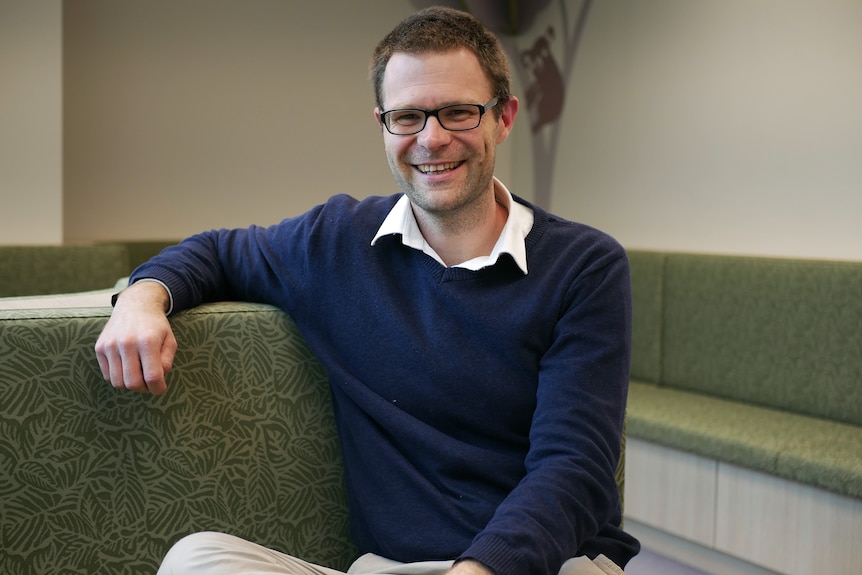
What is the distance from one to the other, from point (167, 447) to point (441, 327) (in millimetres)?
496

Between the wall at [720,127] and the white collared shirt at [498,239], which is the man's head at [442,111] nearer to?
the white collared shirt at [498,239]

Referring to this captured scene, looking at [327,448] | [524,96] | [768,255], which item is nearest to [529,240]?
[327,448]

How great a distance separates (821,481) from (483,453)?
4.52 ft

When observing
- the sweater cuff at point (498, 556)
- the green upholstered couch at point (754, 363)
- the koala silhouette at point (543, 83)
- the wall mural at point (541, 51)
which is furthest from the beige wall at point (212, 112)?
the sweater cuff at point (498, 556)

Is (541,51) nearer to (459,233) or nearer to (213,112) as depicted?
(213,112)

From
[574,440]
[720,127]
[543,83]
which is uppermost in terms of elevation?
[543,83]

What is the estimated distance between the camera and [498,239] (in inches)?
62.3

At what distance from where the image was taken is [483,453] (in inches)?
58.4

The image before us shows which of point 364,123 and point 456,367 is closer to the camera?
point 456,367

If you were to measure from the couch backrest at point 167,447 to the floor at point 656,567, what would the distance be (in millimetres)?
1556

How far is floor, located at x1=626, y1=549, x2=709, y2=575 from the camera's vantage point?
2857 mm

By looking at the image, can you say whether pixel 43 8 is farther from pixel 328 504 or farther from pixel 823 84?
pixel 823 84

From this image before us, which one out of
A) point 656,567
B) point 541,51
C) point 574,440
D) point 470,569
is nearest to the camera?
point 470,569

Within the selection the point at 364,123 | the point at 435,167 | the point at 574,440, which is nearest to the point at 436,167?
the point at 435,167
